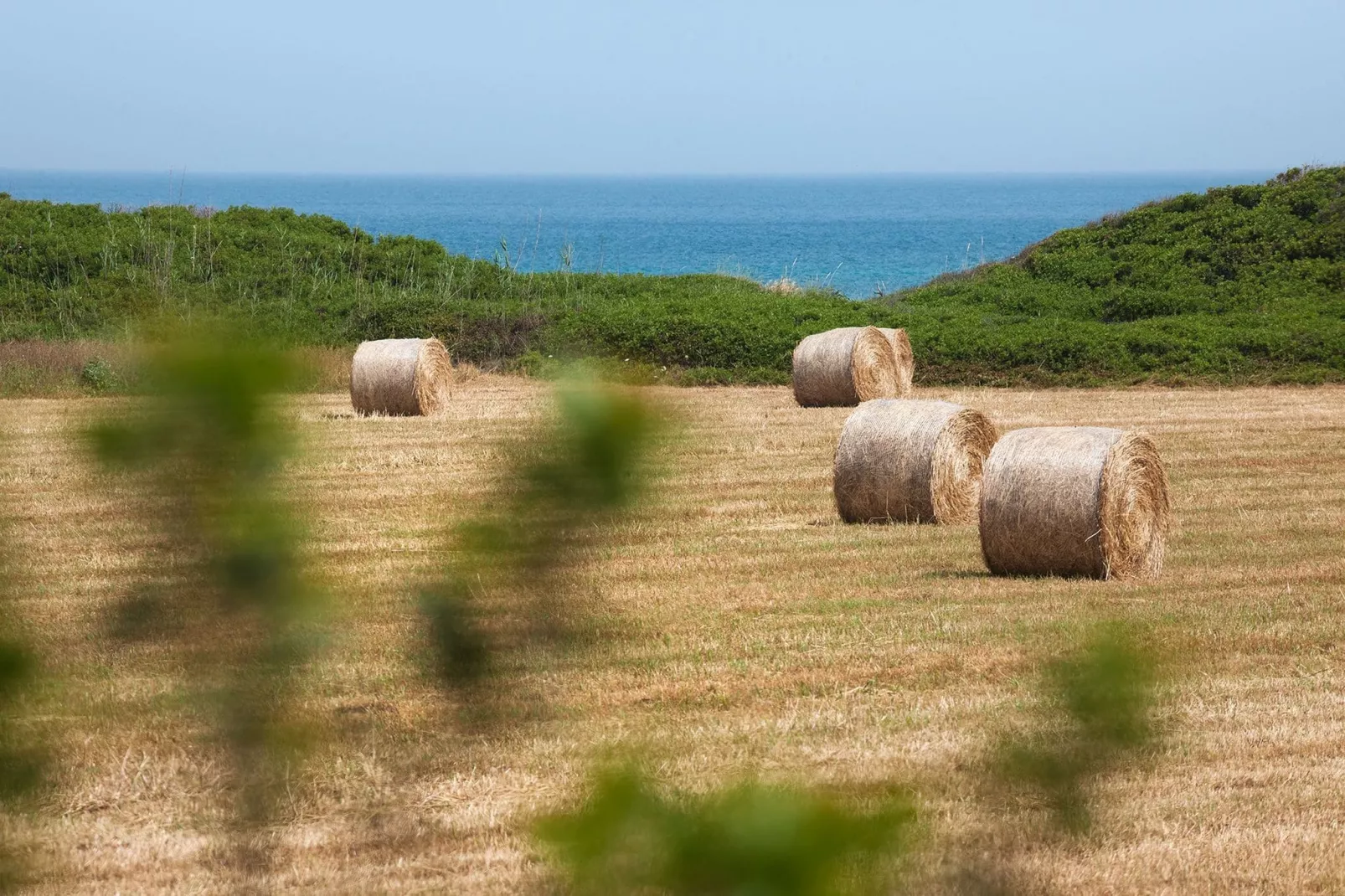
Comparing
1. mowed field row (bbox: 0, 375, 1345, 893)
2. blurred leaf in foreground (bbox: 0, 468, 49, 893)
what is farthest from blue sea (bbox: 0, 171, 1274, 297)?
blurred leaf in foreground (bbox: 0, 468, 49, 893)

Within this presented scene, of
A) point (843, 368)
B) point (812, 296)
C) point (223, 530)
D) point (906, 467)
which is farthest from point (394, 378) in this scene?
point (223, 530)

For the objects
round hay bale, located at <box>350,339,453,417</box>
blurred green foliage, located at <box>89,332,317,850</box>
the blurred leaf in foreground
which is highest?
blurred green foliage, located at <box>89,332,317,850</box>

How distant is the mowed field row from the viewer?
57.7 inches

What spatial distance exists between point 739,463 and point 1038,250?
824 inches

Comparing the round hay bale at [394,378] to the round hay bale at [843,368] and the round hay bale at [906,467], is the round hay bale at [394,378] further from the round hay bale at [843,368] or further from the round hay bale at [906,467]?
the round hay bale at [906,467]

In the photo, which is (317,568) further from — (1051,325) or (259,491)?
(1051,325)

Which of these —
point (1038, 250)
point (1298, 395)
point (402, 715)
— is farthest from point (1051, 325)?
point (402, 715)

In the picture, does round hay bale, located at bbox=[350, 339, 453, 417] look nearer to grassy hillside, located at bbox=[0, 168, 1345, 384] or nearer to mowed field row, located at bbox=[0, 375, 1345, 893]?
mowed field row, located at bbox=[0, 375, 1345, 893]

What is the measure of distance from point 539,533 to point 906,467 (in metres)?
11.3

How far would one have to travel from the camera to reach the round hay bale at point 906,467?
12461 millimetres

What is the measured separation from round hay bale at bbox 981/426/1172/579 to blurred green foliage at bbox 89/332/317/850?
923cm

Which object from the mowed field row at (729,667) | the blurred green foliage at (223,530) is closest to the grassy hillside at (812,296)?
the mowed field row at (729,667)

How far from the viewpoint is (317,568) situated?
1424 mm

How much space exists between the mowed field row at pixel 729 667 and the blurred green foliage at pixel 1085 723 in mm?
72
